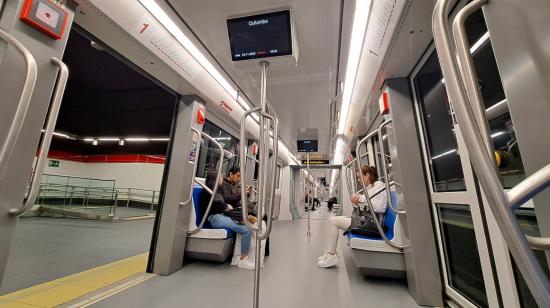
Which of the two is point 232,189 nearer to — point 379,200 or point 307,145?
point 379,200

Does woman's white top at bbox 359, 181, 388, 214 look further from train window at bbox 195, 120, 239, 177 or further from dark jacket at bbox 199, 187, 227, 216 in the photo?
train window at bbox 195, 120, 239, 177

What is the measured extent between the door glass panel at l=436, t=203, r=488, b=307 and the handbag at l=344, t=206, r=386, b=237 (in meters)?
0.64

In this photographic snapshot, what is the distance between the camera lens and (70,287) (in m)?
1.97

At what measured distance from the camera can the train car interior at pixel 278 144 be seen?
0.70 meters

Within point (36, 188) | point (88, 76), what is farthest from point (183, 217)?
point (88, 76)

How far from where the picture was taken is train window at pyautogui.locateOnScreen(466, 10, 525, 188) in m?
1.20

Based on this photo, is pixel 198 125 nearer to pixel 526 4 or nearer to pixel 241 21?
pixel 241 21

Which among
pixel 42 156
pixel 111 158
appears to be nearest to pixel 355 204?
pixel 42 156

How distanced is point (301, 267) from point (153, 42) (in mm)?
2875

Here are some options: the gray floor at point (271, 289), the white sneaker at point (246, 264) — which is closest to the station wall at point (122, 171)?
the white sneaker at point (246, 264)

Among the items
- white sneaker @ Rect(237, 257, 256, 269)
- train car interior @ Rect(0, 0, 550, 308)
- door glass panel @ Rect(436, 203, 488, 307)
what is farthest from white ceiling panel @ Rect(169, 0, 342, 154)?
white sneaker @ Rect(237, 257, 256, 269)

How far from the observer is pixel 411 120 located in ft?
7.24

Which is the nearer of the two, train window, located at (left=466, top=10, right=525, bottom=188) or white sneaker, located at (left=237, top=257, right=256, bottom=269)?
train window, located at (left=466, top=10, right=525, bottom=188)

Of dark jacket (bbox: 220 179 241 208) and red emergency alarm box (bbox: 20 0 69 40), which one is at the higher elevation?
red emergency alarm box (bbox: 20 0 69 40)
